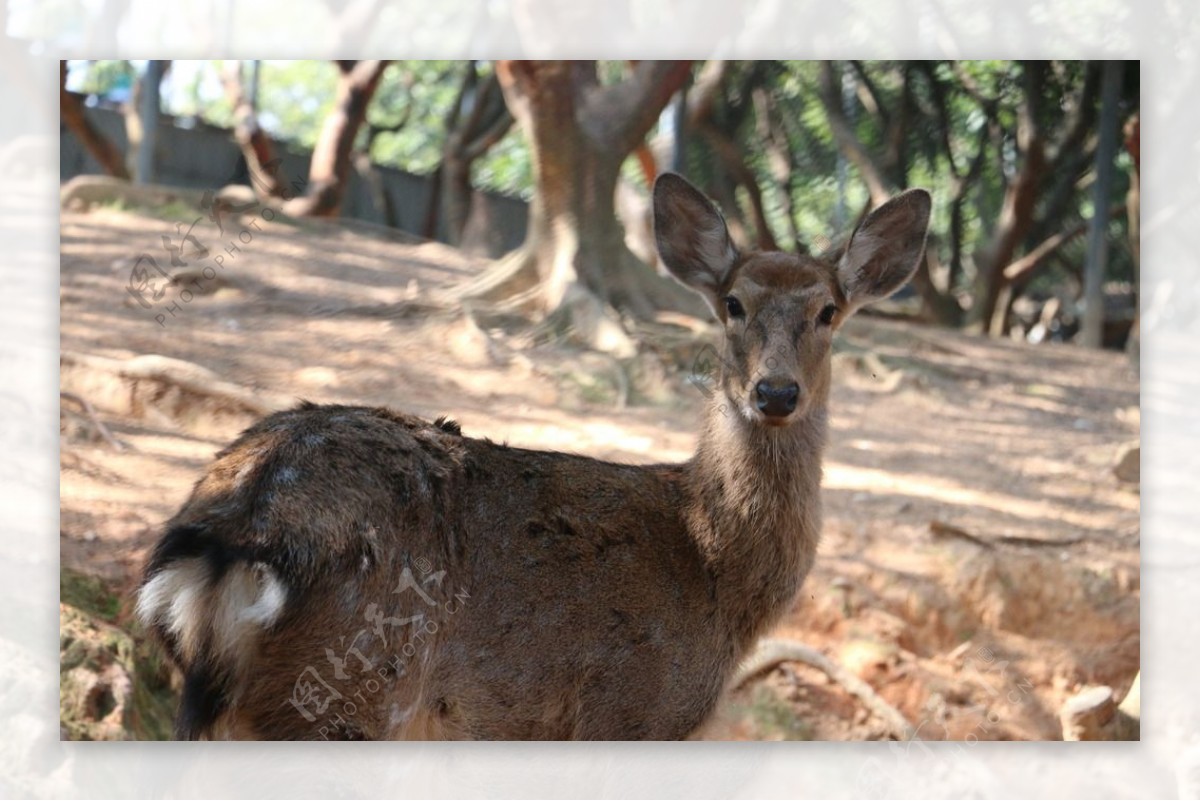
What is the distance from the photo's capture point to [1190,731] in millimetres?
A: 3215

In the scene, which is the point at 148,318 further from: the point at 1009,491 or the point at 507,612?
the point at 1009,491

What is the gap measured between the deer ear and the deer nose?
292 millimetres

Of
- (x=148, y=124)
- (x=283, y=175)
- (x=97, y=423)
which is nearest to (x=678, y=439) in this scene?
(x=283, y=175)

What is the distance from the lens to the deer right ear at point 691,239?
2.80 meters

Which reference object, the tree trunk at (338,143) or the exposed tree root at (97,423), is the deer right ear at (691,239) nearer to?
the tree trunk at (338,143)

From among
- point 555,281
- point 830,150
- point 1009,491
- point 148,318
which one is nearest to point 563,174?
point 555,281

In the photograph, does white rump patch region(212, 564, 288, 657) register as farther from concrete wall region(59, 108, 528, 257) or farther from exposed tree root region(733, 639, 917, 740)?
concrete wall region(59, 108, 528, 257)

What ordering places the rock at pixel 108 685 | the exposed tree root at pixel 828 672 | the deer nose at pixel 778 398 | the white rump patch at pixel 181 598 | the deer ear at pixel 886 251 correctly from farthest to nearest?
the exposed tree root at pixel 828 672, the rock at pixel 108 685, the deer ear at pixel 886 251, the deer nose at pixel 778 398, the white rump patch at pixel 181 598

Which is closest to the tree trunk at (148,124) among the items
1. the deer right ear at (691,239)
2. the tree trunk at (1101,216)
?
the deer right ear at (691,239)

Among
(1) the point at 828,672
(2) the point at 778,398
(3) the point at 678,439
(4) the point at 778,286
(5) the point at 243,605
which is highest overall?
(4) the point at 778,286

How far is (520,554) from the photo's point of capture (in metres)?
2.45

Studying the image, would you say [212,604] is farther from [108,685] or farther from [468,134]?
[468,134]

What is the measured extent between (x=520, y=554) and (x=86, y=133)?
169cm


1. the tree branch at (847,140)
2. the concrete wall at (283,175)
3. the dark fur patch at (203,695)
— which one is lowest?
the dark fur patch at (203,695)
